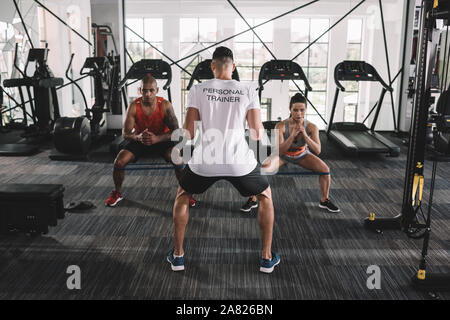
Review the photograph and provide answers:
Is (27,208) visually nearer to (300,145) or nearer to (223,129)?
(223,129)

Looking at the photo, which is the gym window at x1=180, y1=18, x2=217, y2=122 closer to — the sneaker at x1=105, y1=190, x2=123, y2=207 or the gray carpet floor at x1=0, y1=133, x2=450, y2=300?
the gray carpet floor at x1=0, y1=133, x2=450, y2=300

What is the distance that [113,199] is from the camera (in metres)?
3.84

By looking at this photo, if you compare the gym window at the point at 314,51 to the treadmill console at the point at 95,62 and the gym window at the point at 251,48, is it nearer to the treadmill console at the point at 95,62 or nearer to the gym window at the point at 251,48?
the gym window at the point at 251,48

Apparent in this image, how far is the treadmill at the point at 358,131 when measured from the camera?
5559mm

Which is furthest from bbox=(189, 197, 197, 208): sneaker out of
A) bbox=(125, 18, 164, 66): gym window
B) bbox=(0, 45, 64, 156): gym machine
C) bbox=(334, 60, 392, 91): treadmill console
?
bbox=(125, 18, 164, 66): gym window

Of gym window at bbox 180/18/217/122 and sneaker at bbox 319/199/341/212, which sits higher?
gym window at bbox 180/18/217/122

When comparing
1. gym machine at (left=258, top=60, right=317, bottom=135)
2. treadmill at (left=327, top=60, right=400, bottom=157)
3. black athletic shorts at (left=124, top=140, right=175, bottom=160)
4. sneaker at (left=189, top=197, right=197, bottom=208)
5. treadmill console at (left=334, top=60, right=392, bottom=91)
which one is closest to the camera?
sneaker at (left=189, top=197, right=197, bottom=208)

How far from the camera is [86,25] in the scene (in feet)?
23.1

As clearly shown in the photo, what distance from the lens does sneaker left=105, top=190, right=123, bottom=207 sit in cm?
380

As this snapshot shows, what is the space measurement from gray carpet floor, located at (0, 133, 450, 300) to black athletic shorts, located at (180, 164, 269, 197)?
540mm

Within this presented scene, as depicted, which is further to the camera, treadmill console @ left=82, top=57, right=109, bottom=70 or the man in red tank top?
treadmill console @ left=82, top=57, right=109, bottom=70

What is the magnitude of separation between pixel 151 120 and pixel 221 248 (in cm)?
150
